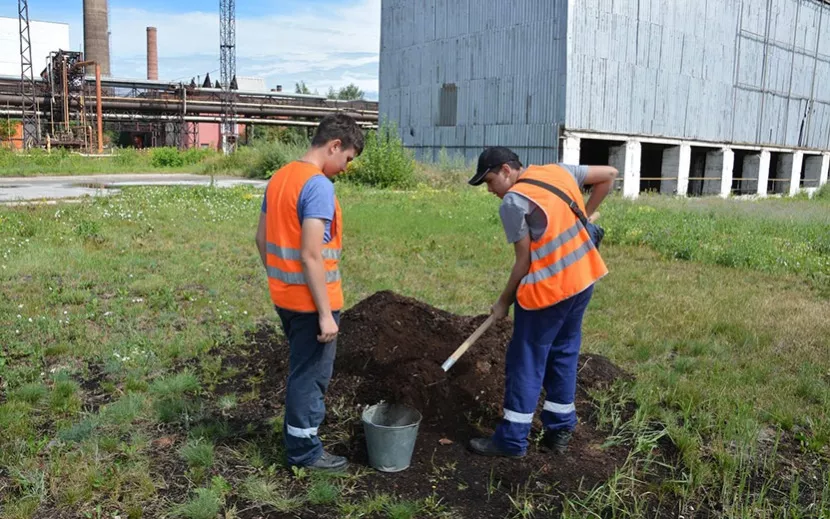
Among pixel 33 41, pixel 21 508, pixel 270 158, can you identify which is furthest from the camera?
pixel 33 41

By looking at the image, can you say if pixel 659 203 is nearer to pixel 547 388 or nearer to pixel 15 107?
pixel 547 388

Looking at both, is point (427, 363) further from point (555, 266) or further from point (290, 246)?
point (290, 246)

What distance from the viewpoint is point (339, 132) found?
3.20 m

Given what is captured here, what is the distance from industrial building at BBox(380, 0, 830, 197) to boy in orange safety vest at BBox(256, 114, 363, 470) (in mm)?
18787

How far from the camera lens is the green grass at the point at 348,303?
3289 mm

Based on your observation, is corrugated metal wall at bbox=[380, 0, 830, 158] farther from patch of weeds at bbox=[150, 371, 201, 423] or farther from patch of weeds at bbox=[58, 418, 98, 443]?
patch of weeds at bbox=[58, 418, 98, 443]

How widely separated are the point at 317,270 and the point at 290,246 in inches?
8.3

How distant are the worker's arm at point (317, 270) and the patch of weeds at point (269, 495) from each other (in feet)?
2.62

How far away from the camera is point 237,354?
17.0ft

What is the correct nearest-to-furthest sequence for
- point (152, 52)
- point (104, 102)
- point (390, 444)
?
point (390, 444) < point (104, 102) < point (152, 52)

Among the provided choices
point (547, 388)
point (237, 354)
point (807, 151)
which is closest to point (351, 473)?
point (547, 388)

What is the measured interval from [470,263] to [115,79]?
41.7m

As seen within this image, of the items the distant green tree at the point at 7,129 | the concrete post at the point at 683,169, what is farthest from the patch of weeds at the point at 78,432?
the distant green tree at the point at 7,129

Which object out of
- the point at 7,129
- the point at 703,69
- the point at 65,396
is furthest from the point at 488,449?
the point at 7,129
